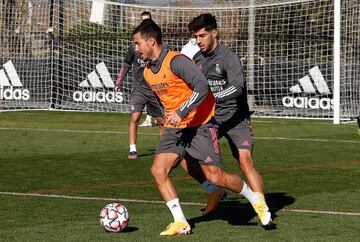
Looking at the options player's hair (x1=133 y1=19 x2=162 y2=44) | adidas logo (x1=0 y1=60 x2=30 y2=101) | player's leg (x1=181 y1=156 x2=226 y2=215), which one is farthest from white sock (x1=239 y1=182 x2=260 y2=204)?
adidas logo (x1=0 y1=60 x2=30 y2=101)

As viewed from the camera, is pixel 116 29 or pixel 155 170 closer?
pixel 155 170

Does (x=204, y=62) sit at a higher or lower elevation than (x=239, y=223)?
higher

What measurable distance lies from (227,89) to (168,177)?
120cm

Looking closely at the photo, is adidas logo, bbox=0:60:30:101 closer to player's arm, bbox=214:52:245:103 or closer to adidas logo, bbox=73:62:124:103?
adidas logo, bbox=73:62:124:103

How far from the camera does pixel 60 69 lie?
3189 centimetres

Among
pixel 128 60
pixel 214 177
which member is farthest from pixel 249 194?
pixel 128 60

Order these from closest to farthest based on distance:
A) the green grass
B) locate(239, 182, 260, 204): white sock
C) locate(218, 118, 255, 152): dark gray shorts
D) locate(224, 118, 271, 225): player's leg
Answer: the green grass, locate(239, 182, 260, 204): white sock, locate(224, 118, 271, 225): player's leg, locate(218, 118, 255, 152): dark gray shorts

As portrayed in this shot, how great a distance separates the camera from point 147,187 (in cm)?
1335

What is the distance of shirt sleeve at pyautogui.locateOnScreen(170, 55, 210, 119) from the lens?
942 cm

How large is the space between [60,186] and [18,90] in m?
18.9

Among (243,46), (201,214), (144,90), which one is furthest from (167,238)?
(243,46)

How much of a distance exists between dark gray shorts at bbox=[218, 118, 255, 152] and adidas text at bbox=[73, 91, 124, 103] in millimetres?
20042

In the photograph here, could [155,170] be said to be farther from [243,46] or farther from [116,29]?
[116,29]

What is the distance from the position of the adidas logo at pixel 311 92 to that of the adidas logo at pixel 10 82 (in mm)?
8408
